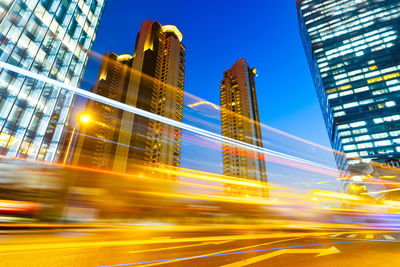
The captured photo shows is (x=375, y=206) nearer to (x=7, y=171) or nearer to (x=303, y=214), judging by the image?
(x=303, y=214)

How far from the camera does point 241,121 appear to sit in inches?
6235

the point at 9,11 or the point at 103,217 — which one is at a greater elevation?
the point at 9,11

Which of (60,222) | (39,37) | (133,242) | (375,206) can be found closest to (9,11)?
(39,37)

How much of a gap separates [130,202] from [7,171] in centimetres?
498

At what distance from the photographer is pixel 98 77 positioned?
167 metres

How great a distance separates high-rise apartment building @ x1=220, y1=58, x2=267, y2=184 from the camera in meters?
148

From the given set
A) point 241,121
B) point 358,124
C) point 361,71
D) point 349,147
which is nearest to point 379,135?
point 358,124

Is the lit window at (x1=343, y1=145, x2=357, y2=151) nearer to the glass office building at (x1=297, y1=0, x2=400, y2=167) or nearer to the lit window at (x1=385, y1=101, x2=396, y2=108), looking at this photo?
the glass office building at (x1=297, y1=0, x2=400, y2=167)

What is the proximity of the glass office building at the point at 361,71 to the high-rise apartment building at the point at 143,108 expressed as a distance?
92.0m

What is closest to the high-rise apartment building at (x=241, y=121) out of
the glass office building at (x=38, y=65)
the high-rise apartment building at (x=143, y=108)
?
the high-rise apartment building at (x=143, y=108)

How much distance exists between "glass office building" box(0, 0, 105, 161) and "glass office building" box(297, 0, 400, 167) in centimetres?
11578

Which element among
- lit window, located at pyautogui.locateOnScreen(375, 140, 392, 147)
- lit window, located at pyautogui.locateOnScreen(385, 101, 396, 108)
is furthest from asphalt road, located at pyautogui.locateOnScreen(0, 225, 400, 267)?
lit window, located at pyautogui.locateOnScreen(385, 101, 396, 108)

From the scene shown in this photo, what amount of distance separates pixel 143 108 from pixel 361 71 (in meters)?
125

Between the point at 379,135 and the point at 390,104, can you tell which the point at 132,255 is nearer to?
the point at 379,135
